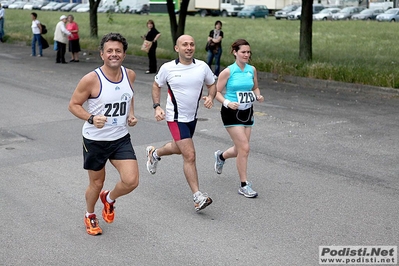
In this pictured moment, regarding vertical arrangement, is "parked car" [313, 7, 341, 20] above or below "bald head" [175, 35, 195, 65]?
above

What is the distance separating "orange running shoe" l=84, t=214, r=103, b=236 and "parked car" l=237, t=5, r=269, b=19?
7170cm

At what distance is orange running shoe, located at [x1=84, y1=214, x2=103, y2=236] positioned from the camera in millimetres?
6223

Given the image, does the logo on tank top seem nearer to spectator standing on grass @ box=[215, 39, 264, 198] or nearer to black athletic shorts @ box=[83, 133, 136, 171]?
black athletic shorts @ box=[83, 133, 136, 171]

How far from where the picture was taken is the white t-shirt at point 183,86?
7.02 metres

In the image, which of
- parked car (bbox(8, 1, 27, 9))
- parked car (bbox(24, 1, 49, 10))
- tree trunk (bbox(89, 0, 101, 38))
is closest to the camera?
tree trunk (bbox(89, 0, 101, 38))

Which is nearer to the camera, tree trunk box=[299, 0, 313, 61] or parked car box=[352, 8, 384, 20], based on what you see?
tree trunk box=[299, 0, 313, 61]

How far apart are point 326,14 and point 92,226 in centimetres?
6818

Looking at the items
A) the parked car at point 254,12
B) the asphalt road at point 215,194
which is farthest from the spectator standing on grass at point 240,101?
the parked car at point 254,12

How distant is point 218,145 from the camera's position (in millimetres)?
10227

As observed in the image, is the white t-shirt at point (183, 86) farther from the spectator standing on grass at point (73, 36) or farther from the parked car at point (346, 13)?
the parked car at point (346, 13)

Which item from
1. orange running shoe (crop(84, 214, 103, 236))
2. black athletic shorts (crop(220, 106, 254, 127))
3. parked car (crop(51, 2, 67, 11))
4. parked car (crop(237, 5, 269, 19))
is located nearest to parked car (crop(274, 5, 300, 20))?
parked car (crop(237, 5, 269, 19))

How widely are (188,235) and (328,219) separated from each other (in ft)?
4.82

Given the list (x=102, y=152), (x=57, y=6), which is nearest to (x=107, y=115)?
(x=102, y=152)

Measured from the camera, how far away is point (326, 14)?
235ft
